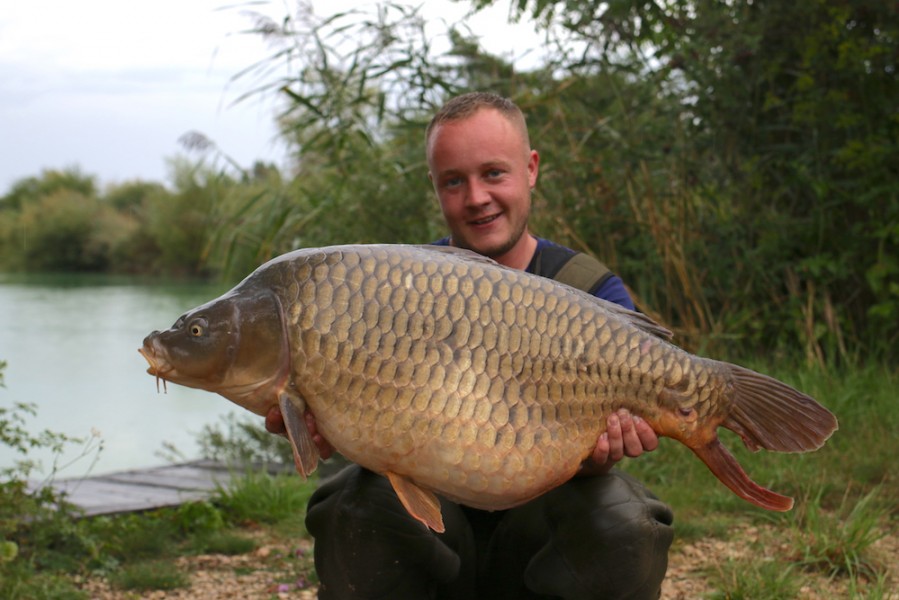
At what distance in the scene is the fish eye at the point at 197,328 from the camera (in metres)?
1.25

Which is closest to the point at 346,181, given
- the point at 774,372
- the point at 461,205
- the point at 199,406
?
the point at 774,372

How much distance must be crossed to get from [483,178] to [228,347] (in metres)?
0.70

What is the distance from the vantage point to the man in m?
1.50

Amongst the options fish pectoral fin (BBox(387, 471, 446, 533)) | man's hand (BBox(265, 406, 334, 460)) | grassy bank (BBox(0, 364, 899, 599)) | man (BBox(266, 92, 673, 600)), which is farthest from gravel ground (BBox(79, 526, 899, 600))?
fish pectoral fin (BBox(387, 471, 446, 533))

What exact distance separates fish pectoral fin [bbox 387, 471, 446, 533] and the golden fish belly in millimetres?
17

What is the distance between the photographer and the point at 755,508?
265 cm

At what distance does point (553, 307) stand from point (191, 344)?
457 mm

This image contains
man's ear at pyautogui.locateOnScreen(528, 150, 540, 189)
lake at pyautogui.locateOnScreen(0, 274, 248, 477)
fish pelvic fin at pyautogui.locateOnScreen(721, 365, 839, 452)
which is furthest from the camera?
lake at pyautogui.locateOnScreen(0, 274, 248, 477)

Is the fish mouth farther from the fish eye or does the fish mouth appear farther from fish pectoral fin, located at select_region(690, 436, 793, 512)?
fish pectoral fin, located at select_region(690, 436, 793, 512)

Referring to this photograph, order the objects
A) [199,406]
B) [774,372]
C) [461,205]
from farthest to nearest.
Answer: [199,406], [774,372], [461,205]

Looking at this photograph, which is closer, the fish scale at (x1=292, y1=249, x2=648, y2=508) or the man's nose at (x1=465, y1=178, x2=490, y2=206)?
the fish scale at (x1=292, y1=249, x2=648, y2=508)

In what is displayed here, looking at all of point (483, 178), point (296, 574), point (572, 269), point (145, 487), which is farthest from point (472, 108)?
point (145, 487)

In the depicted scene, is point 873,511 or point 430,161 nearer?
point 430,161

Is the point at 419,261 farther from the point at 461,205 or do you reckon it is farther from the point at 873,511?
the point at 873,511
